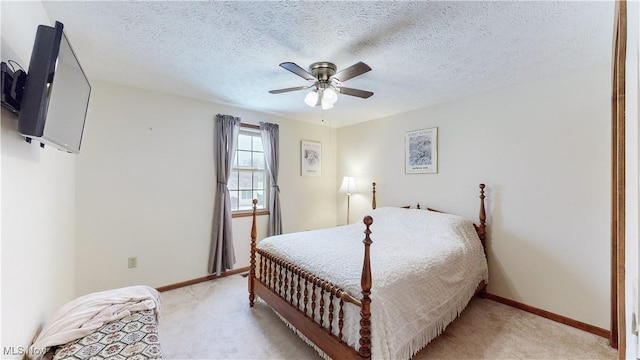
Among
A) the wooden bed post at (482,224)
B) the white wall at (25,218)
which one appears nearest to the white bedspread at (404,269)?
the wooden bed post at (482,224)

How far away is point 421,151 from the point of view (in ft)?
11.5

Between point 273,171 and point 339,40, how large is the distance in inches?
93.7

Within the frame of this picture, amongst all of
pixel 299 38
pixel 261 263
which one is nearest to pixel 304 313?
pixel 261 263

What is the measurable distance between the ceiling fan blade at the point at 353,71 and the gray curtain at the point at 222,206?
6.18 feet

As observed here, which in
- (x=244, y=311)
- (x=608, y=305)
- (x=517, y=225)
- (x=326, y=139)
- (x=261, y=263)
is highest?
(x=326, y=139)

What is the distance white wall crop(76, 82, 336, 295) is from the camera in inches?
105

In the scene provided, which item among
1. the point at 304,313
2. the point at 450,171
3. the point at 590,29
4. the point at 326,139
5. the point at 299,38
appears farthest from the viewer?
the point at 326,139

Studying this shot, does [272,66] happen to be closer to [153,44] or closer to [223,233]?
[153,44]

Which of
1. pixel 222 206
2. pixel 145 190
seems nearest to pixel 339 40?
pixel 222 206

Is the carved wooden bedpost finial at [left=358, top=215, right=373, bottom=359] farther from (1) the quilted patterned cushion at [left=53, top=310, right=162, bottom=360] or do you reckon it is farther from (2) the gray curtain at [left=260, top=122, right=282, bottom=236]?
(2) the gray curtain at [left=260, top=122, right=282, bottom=236]

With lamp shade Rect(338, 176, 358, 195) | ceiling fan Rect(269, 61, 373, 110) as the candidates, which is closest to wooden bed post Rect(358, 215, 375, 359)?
ceiling fan Rect(269, 61, 373, 110)

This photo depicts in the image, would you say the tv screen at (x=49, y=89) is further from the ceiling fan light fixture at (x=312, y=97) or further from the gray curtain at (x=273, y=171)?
the gray curtain at (x=273, y=171)

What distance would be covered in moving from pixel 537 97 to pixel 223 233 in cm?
383

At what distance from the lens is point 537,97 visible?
2.58m
